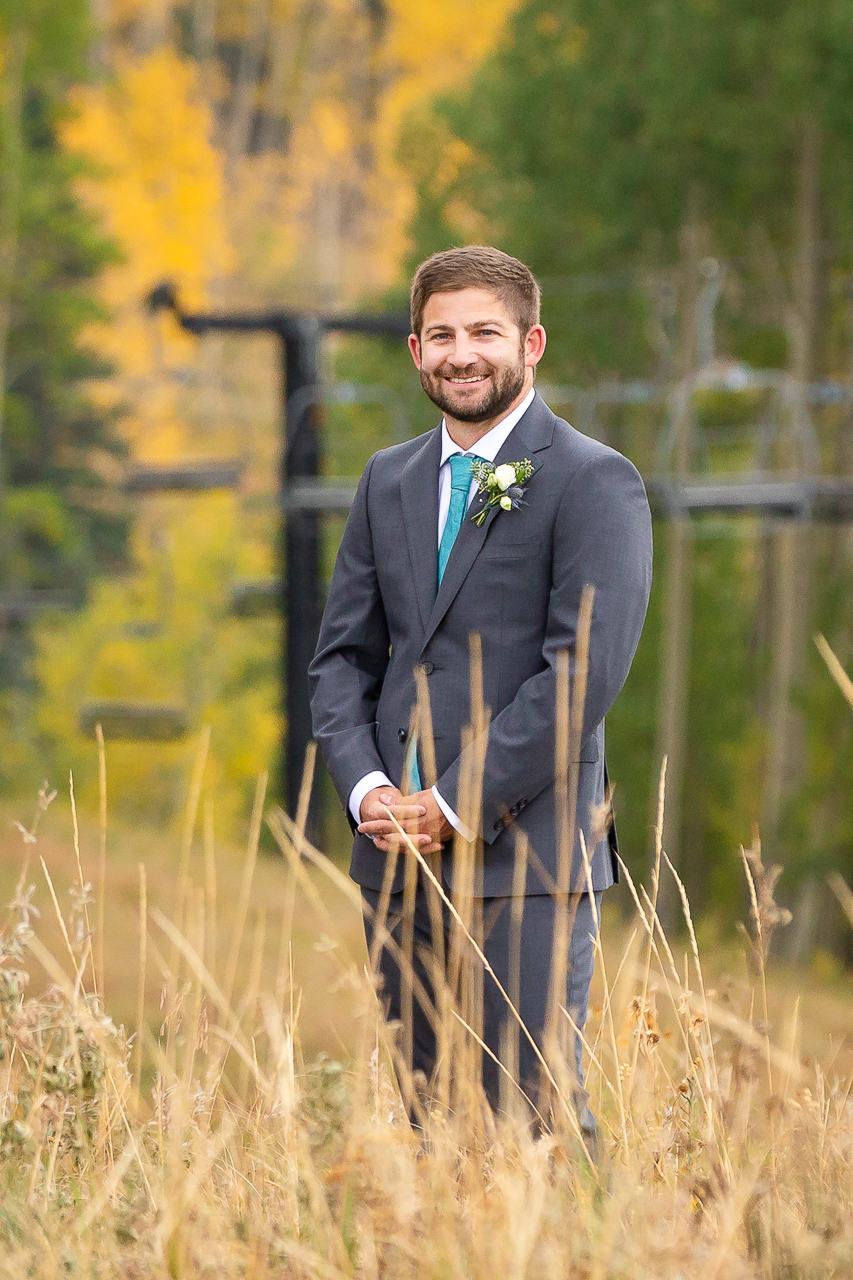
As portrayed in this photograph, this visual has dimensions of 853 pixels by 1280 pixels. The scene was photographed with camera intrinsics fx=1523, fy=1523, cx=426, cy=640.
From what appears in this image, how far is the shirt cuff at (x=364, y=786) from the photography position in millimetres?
2338

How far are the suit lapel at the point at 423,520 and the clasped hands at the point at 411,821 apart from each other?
30 centimetres

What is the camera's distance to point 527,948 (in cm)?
229

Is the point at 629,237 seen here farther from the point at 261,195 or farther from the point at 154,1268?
the point at 261,195

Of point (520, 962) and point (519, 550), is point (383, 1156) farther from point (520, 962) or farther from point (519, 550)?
point (519, 550)

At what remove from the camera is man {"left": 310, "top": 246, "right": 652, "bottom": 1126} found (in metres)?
2.25

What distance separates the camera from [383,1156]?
1677 mm

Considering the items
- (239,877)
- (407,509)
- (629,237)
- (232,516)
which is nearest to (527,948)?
(407,509)

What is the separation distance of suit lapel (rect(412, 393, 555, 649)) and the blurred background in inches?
232

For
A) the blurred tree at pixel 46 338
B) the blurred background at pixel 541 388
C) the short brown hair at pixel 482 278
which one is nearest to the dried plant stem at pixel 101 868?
the short brown hair at pixel 482 278

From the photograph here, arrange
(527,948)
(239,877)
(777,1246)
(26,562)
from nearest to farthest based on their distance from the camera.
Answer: (777,1246) < (527,948) < (239,877) < (26,562)

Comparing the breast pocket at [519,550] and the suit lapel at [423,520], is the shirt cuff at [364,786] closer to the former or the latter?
the suit lapel at [423,520]

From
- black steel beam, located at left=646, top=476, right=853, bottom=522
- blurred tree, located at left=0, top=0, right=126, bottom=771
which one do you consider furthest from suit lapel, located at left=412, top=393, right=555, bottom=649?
blurred tree, located at left=0, top=0, right=126, bottom=771

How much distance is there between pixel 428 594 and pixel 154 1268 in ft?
3.60

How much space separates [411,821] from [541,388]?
1342 cm
